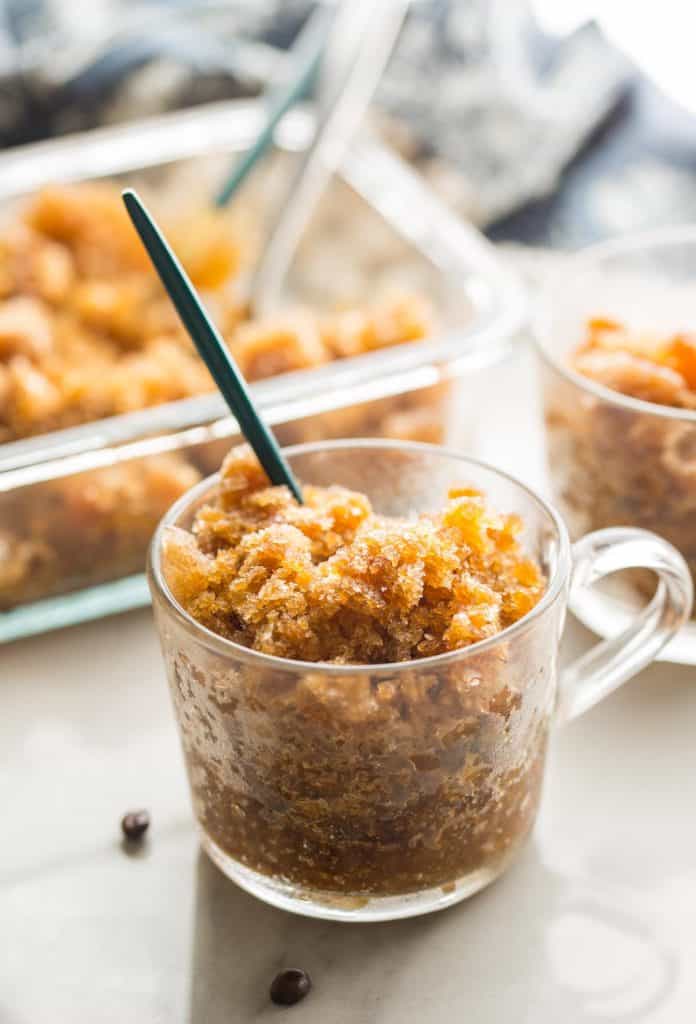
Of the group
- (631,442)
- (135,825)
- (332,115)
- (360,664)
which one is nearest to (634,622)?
(631,442)

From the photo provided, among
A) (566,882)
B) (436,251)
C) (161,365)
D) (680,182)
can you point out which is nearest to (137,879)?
(566,882)

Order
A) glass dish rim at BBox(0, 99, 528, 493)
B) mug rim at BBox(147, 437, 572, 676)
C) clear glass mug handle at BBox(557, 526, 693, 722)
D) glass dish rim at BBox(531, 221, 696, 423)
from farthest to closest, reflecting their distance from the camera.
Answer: glass dish rim at BBox(0, 99, 528, 493), glass dish rim at BBox(531, 221, 696, 423), clear glass mug handle at BBox(557, 526, 693, 722), mug rim at BBox(147, 437, 572, 676)

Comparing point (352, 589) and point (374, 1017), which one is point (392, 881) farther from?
point (352, 589)

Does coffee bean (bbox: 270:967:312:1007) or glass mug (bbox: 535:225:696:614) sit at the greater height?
glass mug (bbox: 535:225:696:614)

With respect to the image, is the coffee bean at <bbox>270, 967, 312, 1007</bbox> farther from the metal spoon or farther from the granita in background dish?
the metal spoon

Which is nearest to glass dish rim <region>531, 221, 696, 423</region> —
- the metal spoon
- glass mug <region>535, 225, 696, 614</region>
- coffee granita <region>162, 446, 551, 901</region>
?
glass mug <region>535, 225, 696, 614</region>

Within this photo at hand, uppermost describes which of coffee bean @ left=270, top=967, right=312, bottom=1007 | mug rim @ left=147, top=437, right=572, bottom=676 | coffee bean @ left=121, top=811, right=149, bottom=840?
mug rim @ left=147, top=437, right=572, bottom=676
